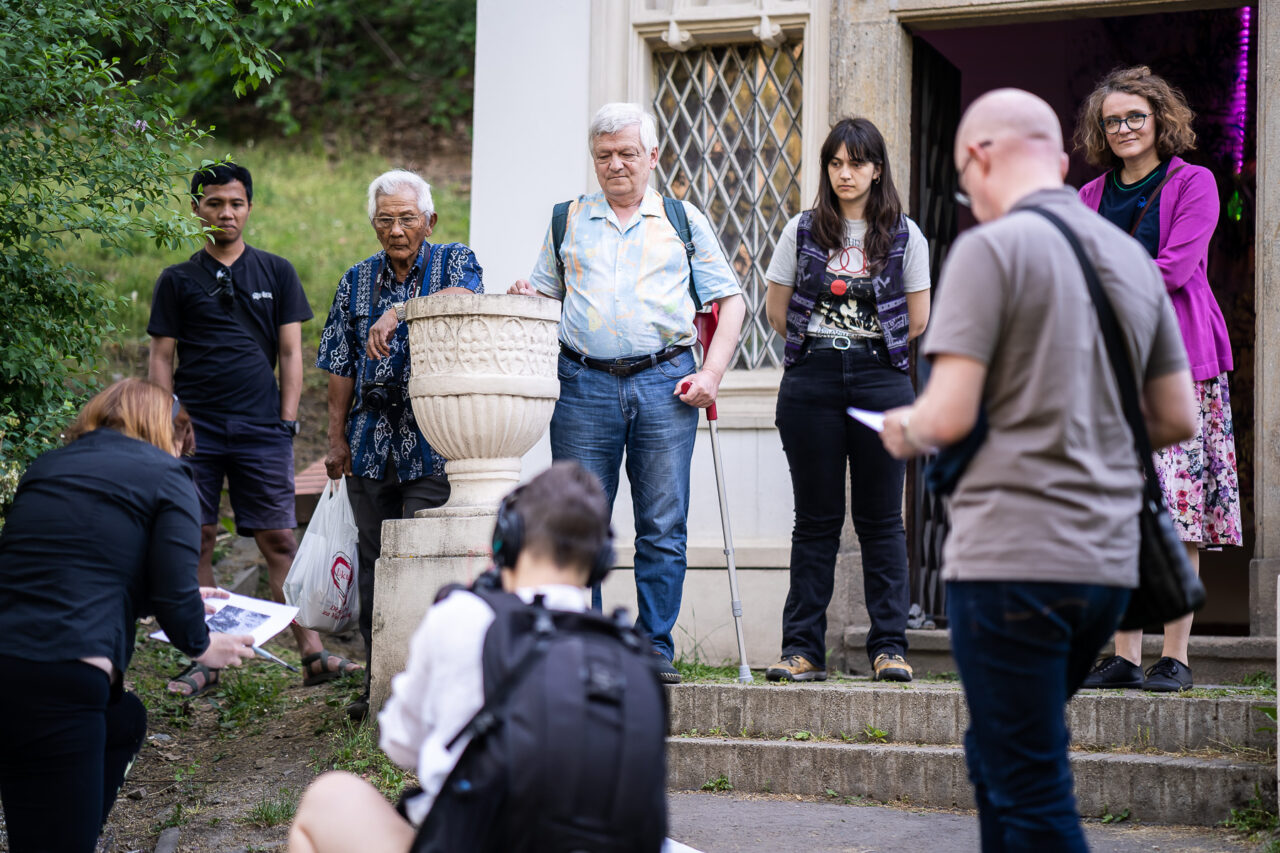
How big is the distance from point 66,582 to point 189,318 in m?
3.37

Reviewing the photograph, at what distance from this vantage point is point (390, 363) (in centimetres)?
575

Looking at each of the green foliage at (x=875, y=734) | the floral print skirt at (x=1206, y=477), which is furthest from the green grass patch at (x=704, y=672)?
the floral print skirt at (x=1206, y=477)

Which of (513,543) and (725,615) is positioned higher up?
(513,543)

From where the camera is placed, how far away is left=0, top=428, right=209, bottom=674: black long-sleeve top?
3438 millimetres

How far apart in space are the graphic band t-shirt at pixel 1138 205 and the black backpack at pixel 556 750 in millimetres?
3367

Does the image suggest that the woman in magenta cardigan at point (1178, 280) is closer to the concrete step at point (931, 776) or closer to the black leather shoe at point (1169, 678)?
the black leather shoe at point (1169, 678)

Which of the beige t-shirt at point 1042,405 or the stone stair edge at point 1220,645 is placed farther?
the stone stair edge at point 1220,645

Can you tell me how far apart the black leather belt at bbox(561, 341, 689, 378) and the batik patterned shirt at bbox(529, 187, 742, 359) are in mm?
21

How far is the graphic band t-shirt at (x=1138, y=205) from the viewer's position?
16.5ft

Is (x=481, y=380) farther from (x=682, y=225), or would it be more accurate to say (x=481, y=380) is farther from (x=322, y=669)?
(x=322, y=669)

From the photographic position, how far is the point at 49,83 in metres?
5.19

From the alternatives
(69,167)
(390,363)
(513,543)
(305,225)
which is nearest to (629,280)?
(390,363)

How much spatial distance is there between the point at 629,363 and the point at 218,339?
235 centimetres

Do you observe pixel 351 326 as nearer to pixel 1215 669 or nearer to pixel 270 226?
pixel 1215 669
